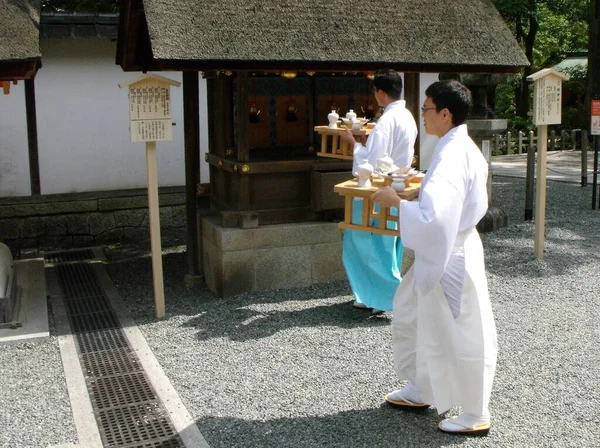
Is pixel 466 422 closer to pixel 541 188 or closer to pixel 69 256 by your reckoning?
pixel 541 188

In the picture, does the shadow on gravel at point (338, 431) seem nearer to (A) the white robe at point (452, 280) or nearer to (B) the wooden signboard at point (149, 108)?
(A) the white robe at point (452, 280)

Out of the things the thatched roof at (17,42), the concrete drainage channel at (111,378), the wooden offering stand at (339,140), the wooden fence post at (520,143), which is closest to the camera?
the concrete drainage channel at (111,378)

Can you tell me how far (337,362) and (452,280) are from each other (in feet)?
5.01

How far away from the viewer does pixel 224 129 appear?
23.2 ft

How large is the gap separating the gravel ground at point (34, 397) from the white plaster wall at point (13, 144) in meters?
3.95

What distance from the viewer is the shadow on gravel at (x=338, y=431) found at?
3777 millimetres

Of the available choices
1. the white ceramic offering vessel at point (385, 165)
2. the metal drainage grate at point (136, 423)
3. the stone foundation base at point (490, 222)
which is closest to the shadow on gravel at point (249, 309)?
the metal drainage grate at point (136, 423)

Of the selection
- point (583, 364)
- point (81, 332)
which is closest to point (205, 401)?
point (81, 332)

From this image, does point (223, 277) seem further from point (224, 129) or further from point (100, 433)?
point (100, 433)

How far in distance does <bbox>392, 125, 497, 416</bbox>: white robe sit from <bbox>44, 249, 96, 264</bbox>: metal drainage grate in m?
5.89

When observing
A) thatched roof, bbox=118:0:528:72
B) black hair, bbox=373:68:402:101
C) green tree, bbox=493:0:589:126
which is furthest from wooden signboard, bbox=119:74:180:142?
green tree, bbox=493:0:589:126

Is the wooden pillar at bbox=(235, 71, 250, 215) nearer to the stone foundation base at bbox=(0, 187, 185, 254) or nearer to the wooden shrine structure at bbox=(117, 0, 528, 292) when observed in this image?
the wooden shrine structure at bbox=(117, 0, 528, 292)

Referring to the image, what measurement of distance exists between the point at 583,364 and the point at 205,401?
2.48 meters

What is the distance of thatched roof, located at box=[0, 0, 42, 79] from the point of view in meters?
5.63
